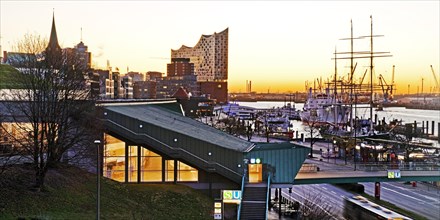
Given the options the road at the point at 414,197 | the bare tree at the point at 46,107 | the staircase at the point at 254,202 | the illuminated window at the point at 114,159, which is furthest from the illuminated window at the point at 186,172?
the road at the point at 414,197

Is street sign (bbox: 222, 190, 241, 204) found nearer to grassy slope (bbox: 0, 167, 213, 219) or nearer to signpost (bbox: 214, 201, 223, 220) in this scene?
grassy slope (bbox: 0, 167, 213, 219)

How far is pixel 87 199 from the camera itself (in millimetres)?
29141

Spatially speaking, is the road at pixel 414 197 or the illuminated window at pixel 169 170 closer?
the illuminated window at pixel 169 170

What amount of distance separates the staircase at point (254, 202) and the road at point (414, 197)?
1622 centimetres

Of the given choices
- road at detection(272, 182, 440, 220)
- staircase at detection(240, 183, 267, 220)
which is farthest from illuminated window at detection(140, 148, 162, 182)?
road at detection(272, 182, 440, 220)

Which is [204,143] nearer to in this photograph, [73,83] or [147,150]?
[147,150]

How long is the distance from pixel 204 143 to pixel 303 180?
9952 mm

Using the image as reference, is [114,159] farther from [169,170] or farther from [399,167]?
[399,167]

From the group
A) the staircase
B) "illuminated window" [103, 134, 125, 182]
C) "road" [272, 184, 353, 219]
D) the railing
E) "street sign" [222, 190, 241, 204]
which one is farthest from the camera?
the railing

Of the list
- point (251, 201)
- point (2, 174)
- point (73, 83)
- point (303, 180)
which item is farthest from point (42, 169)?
point (303, 180)

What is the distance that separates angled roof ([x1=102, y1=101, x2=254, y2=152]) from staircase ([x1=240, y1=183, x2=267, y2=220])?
337 centimetres

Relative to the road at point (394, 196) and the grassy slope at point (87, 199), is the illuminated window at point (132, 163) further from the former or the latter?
the road at point (394, 196)

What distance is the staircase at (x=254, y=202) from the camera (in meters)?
33.5

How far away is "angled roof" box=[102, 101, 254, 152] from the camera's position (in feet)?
134
